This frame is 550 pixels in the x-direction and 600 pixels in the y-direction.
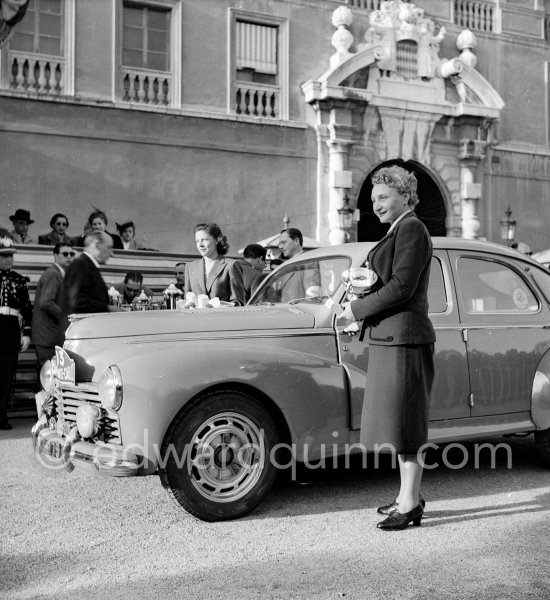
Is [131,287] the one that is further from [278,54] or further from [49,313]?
[278,54]

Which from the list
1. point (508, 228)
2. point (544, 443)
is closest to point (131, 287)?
point (544, 443)

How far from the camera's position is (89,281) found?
240 inches

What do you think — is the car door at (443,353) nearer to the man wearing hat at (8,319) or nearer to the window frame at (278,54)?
the man wearing hat at (8,319)

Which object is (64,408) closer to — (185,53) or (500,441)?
(500,441)

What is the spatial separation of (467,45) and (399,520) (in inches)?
635

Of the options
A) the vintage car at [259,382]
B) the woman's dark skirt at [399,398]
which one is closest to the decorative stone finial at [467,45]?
the vintage car at [259,382]

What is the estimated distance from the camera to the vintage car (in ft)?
13.8

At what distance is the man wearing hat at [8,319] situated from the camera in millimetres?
7738

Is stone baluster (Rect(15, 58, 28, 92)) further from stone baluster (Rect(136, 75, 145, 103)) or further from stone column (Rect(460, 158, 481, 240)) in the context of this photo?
stone column (Rect(460, 158, 481, 240))

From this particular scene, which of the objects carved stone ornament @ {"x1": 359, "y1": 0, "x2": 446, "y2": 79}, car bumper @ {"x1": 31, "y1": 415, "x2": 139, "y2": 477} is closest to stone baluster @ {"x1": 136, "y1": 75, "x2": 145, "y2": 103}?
carved stone ornament @ {"x1": 359, "y1": 0, "x2": 446, "y2": 79}

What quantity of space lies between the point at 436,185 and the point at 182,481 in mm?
14833

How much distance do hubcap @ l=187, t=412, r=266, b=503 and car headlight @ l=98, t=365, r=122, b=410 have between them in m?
0.49

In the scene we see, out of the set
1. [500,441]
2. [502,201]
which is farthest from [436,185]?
[500,441]

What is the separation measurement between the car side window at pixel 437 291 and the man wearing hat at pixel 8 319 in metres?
4.60
